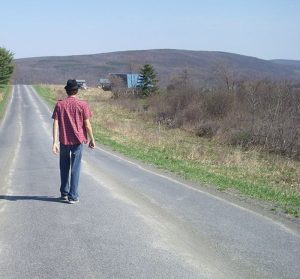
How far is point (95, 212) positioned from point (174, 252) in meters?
2.17

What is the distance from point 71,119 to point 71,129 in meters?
0.16

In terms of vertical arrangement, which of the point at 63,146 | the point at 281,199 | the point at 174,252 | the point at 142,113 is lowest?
the point at 142,113

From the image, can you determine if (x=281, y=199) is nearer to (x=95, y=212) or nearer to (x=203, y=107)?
(x=95, y=212)

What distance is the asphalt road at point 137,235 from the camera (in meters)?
5.15

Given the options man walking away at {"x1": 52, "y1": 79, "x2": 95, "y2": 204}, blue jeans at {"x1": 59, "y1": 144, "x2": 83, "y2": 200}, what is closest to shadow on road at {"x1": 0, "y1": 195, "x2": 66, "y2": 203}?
blue jeans at {"x1": 59, "y1": 144, "x2": 83, "y2": 200}

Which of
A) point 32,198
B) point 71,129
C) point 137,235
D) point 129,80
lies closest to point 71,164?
point 71,129

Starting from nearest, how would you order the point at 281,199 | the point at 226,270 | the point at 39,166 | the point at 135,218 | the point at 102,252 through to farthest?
1. the point at 226,270
2. the point at 102,252
3. the point at 135,218
4. the point at 281,199
5. the point at 39,166

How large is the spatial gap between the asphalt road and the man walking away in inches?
24.5

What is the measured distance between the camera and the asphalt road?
5.15 metres

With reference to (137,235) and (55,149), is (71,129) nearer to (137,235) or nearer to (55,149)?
(55,149)

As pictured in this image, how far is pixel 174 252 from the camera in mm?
5664

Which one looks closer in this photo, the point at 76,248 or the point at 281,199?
the point at 76,248

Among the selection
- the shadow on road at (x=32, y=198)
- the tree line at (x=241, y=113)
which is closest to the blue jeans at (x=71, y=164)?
the shadow on road at (x=32, y=198)

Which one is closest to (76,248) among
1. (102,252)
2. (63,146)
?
(102,252)
